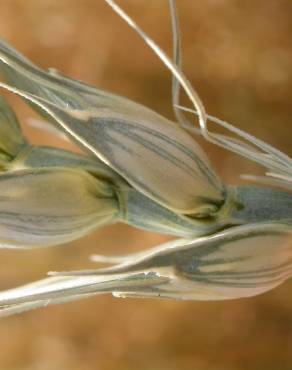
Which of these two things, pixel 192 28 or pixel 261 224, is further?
pixel 192 28

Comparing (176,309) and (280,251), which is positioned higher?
(176,309)

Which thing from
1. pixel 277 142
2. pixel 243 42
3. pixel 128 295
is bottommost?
pixel 128 295

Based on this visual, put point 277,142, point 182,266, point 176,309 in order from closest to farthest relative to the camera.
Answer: point 182,266 < point 277,142 < point 176,309

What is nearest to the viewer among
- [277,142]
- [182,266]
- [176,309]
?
[182,266]

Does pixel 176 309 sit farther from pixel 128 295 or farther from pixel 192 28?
pixel 128 295

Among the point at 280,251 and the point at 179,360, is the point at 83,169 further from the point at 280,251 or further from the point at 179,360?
the point at 179,360

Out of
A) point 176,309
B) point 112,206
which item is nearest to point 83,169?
point 112,206

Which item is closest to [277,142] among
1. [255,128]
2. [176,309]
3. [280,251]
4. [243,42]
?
[255,128]
